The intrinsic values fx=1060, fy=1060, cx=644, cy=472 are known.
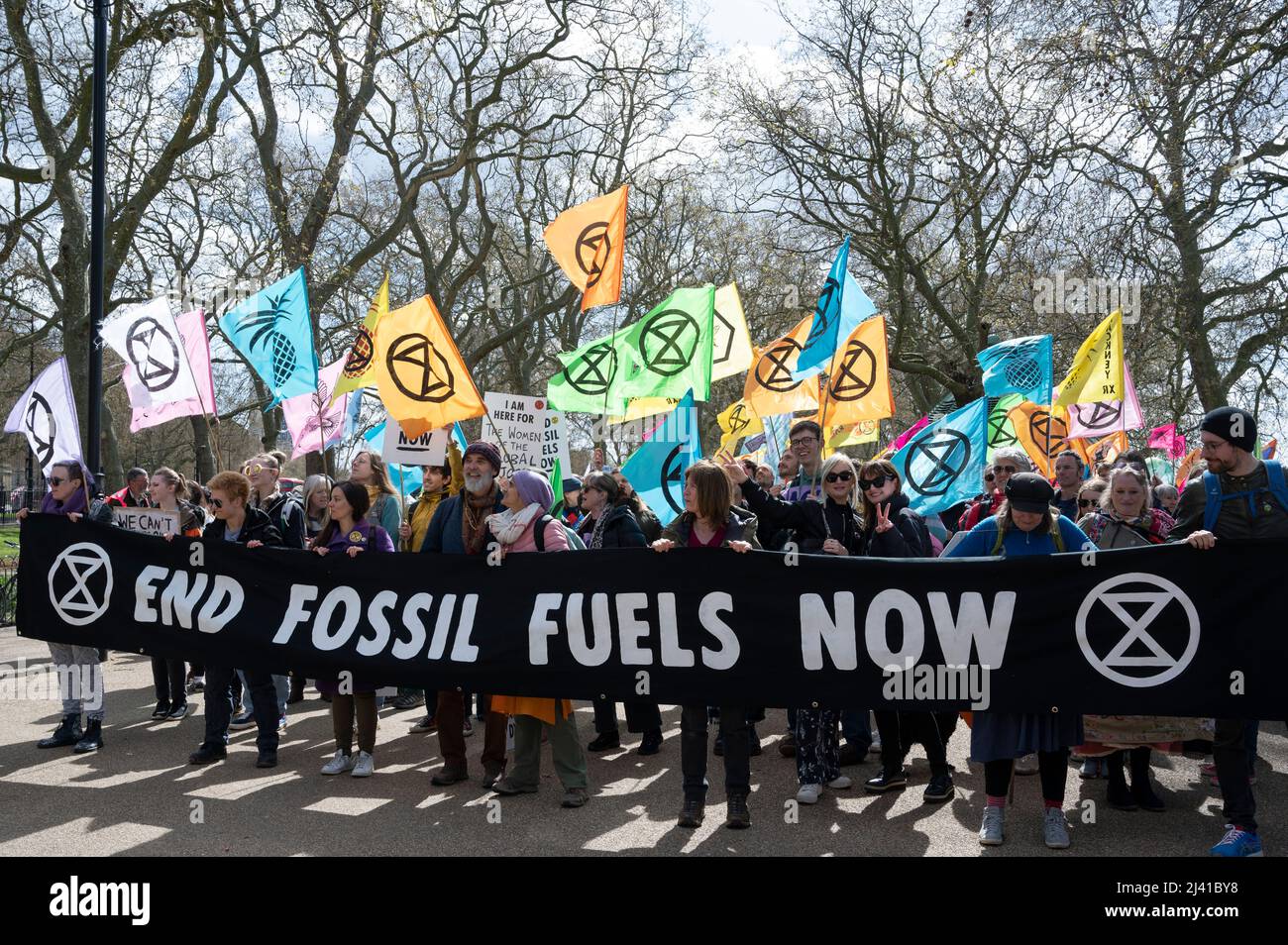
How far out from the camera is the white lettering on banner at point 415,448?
312 inches

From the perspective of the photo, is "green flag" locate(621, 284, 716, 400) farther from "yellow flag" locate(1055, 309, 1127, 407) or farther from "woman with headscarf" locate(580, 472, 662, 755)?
"yellow flag" locate(1055, 309, 1127, 407)

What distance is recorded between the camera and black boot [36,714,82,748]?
24.2ft

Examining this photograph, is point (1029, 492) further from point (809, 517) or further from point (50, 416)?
point (50, 416)

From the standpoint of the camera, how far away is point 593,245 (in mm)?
8633

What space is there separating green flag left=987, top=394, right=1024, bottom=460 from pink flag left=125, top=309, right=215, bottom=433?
811 centimetres

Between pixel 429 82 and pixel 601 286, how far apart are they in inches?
630

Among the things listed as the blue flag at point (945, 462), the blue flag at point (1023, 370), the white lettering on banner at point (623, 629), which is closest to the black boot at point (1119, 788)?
the white lettering on banner at point (623, 629)

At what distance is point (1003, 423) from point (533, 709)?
785 centimetres

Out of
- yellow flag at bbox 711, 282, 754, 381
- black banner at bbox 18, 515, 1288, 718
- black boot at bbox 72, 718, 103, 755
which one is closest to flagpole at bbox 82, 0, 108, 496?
black boot at bbox 72, 718, 103, 755

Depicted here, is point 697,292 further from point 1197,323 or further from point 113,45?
point 113,45

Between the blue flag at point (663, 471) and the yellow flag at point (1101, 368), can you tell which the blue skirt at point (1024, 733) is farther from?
the yellow flag at point (1101, 368)

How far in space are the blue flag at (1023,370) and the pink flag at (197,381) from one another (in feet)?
25.7

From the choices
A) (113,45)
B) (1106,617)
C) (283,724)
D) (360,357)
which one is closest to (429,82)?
(113,45)

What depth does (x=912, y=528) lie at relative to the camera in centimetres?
649
